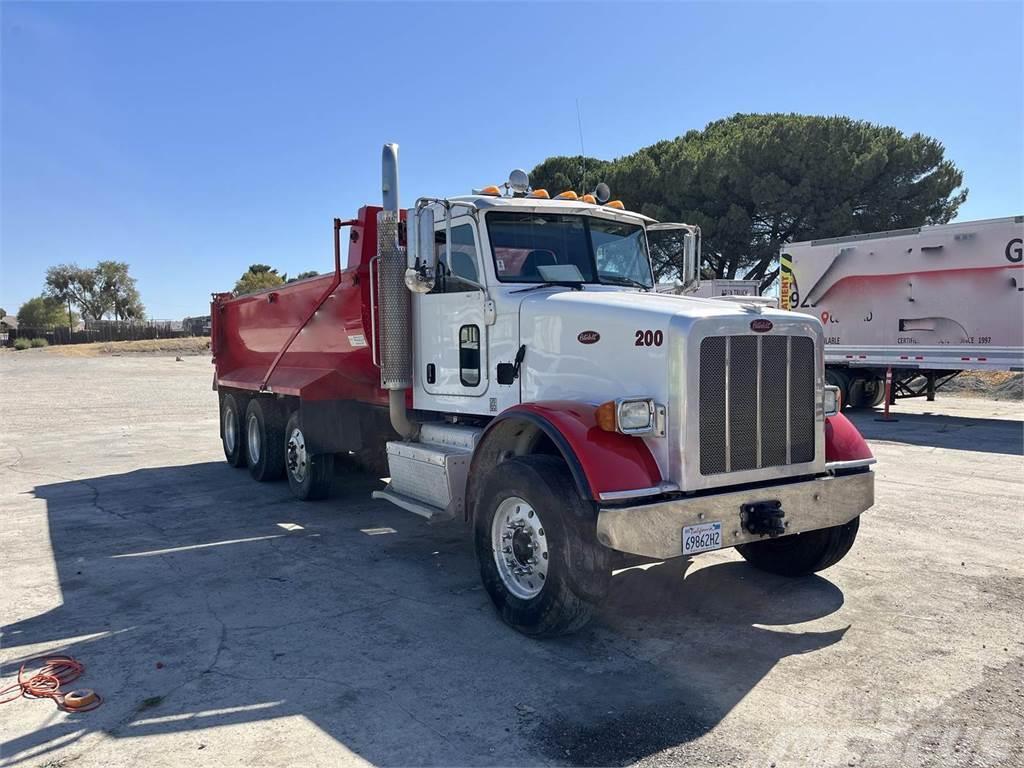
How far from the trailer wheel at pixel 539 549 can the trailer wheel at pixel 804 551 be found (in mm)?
1838

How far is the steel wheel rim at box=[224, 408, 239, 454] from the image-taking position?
10.9m

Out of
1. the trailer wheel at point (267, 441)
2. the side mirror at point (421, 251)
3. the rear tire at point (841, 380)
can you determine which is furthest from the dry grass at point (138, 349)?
the side mirror at point (421, 251)

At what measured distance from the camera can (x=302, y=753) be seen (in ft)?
11.1

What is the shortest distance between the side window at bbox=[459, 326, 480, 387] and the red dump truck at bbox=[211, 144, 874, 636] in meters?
0.02

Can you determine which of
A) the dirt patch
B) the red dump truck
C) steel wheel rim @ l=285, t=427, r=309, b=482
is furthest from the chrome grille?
the dirt patch

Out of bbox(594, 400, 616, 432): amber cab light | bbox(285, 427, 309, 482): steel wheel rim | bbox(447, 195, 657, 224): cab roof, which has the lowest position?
bbox(285, 427, 309, 482): steel wheel rim

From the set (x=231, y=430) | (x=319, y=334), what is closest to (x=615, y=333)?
(x=319, y=334)

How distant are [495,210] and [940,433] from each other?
10.9 m

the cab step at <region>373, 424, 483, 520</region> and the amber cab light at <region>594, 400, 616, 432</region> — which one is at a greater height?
the amber cab light at <region>594, 400, 616, 432</region>

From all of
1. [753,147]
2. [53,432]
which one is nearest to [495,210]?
[53,432]

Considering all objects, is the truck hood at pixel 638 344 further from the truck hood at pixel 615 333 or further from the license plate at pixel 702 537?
the license plate at pixel 702 537

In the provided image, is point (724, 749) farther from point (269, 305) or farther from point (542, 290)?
point (269, 305)

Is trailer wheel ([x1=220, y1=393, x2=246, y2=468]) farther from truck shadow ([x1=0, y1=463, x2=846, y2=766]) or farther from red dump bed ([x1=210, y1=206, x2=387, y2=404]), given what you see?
truck shadow ([x1=0, y1=463, x2=846, y2=766])

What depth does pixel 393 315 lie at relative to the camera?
6.75 meters
